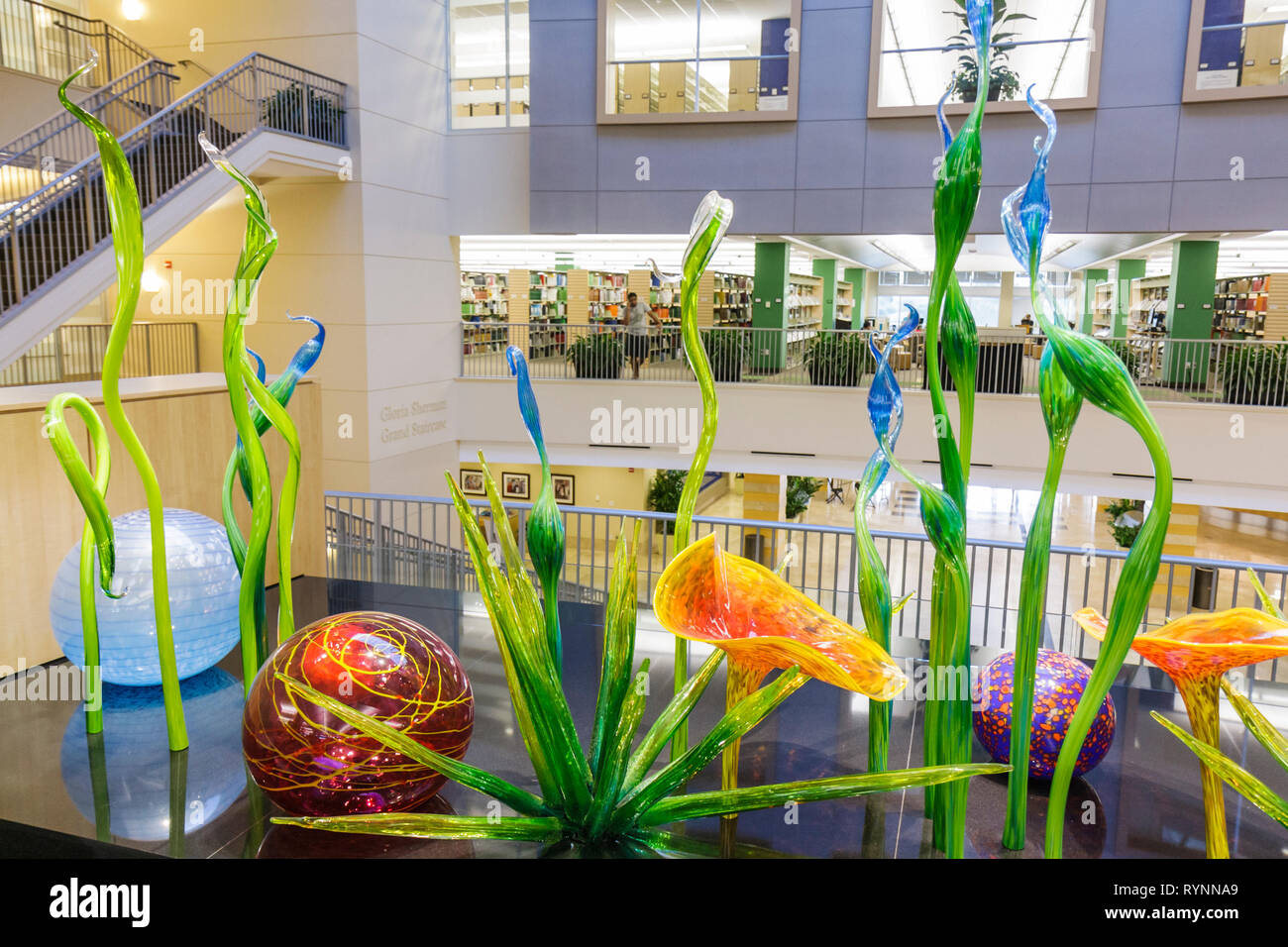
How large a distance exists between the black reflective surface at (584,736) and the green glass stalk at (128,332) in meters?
0.31

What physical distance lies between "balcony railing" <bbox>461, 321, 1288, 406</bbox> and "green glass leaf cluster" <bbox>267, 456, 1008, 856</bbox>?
1026 centimetres

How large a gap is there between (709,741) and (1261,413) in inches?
463

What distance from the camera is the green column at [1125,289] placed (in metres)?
21.4

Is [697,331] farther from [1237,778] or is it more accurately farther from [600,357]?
[600,357]

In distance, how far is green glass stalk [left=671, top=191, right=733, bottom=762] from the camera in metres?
2.51

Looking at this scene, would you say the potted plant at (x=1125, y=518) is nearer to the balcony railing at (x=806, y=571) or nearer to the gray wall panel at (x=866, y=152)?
the balcony railing at (x=806, y=571)

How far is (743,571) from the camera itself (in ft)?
9.39

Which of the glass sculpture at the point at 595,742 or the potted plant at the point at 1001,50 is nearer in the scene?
the glass sculpture at the point at 595,742

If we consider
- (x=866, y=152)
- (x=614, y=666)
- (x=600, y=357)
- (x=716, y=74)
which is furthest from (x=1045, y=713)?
(x=716, y=74)

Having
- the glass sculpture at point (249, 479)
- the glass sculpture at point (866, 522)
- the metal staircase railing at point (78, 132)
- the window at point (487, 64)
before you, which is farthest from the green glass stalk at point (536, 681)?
the window at point (487, 64)

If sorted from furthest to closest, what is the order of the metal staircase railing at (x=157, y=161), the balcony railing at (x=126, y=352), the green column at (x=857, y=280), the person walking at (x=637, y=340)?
the green column at (x=857, y=280), the person walking at (x=637, y=340), the balcony railing at (x=126, y=352), the metal staircase railing at (x=157, y=161)

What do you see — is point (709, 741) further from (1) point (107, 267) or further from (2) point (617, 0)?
(2) point (617, 0)

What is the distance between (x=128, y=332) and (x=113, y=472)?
1787mm

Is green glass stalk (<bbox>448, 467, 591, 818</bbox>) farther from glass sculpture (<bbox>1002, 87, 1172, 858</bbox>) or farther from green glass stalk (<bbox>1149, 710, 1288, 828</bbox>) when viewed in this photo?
green glass stalk (<bbox>1149, 710, 1288, 828</bbox>)
